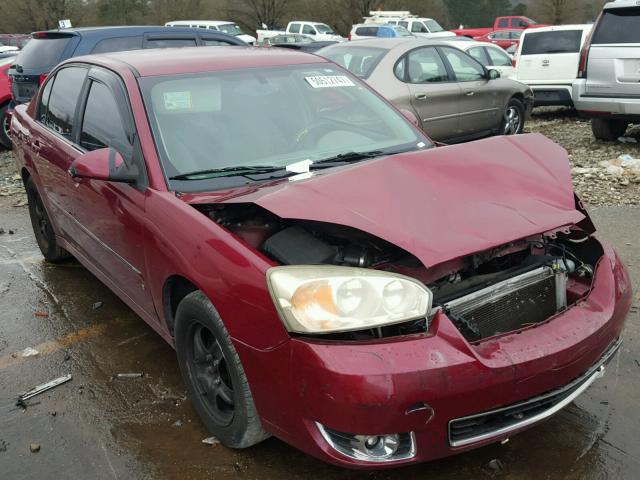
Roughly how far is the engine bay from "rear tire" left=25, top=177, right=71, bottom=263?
8.87ft

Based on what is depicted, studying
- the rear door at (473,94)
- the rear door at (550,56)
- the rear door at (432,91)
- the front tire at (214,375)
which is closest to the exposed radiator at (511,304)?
the front tire at (214,375)

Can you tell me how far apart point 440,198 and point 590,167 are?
5.64m

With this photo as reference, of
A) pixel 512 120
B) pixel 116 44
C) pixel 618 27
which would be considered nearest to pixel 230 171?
pixel 116 44

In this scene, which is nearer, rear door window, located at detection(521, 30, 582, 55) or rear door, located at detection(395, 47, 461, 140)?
rear door, located at detection(395, 47, 461, 140)

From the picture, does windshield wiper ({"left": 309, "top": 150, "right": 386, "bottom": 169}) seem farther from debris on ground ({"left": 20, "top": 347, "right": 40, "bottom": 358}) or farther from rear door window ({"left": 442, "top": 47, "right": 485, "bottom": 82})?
rear door window ({"left": 442, "top": 47, "right": 485, "bottom": 82})

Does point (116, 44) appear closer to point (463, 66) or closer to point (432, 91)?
point (432, 91)

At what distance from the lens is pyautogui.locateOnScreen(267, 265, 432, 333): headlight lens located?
85.5 inches

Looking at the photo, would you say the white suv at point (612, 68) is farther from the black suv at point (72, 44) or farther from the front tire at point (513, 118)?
the black suv at point (72, 44)

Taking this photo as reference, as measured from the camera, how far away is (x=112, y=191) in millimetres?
3299

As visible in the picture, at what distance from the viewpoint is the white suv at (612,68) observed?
7.99 m

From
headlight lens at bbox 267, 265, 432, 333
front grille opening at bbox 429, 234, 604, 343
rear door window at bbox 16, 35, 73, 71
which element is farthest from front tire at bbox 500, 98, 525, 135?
headlight lens at bbox 267, 265, 432, 333

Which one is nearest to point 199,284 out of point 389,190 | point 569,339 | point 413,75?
point 389,190

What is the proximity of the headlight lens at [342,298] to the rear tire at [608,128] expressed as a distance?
7.58 meters

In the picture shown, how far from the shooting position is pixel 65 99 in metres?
4.29
